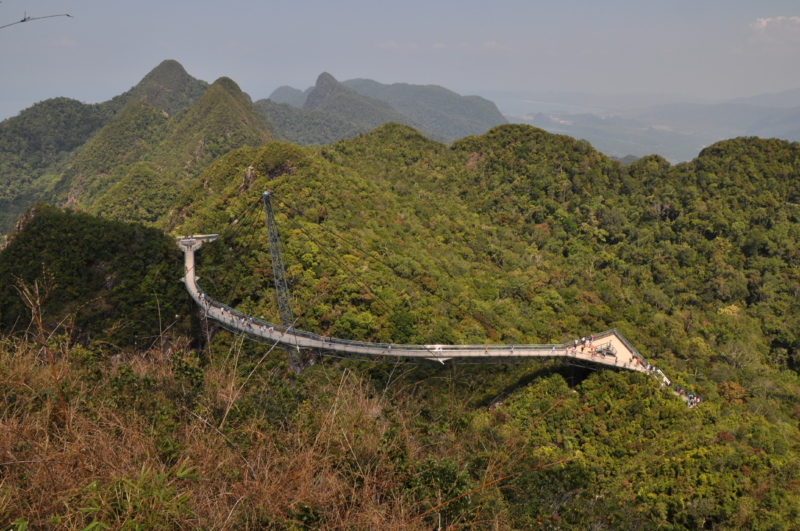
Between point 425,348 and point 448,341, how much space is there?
2.11 m

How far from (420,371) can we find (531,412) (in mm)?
7767

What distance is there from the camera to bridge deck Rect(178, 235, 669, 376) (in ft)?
90.8

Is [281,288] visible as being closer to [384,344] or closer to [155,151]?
[384,344]

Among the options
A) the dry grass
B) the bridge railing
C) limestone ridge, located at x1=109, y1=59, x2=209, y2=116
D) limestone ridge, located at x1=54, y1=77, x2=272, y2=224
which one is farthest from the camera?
limestone ridge, located at x1=109, y1=59, x2=209, y2=116

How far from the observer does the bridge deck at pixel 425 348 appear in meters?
27.7

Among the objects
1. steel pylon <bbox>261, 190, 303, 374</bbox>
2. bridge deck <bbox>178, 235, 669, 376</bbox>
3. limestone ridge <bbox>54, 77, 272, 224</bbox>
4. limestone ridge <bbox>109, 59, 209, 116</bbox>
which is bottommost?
bridge deck <bbox>178, 235, 669, 376</bbox>

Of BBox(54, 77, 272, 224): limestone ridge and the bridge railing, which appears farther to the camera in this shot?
BBox(54, 77, 272, 224): limestone ridge

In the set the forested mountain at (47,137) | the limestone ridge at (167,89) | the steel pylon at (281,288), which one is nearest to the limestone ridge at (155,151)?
the forested mountain at (47,137)

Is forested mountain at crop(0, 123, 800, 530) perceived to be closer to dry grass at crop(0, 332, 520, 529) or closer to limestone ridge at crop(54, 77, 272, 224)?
dry grass at crop(0, 332, 520, 529)

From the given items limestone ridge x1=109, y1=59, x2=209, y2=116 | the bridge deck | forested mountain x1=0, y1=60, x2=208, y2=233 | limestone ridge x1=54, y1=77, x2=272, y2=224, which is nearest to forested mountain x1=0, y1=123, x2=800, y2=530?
the bridge deck

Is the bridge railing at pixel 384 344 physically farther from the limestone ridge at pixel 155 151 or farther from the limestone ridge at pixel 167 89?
the limestone ridge at pixel 167 89

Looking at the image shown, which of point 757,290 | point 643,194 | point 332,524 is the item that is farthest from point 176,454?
point 643,194

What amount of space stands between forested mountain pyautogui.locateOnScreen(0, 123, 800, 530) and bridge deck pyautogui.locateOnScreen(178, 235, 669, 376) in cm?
121

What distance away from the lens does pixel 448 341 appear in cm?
2931
